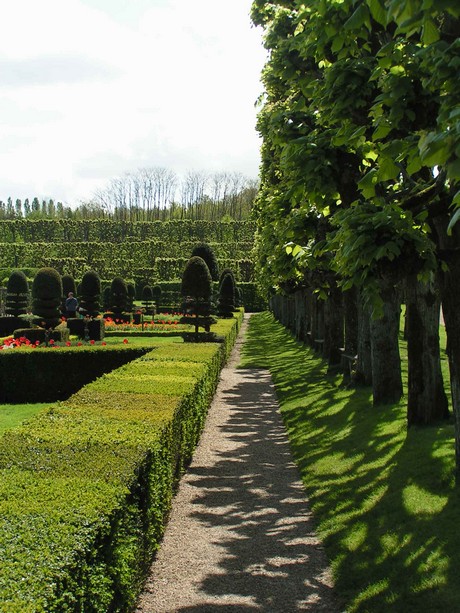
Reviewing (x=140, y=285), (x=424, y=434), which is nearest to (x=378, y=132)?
(x=424, y=434)

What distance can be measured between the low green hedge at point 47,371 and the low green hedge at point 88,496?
23.5 feet

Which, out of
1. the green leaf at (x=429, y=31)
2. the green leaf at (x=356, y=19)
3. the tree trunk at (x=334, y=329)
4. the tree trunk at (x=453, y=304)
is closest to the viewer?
the green leaf at (x=429, y=31)

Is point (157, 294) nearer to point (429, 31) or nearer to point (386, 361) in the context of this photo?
point (386, 361)

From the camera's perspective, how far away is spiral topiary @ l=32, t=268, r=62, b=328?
25594 mm

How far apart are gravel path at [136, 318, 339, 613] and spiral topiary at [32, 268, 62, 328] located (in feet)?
53.3

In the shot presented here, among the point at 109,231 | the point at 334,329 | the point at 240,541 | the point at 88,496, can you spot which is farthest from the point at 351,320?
the point at 109,231

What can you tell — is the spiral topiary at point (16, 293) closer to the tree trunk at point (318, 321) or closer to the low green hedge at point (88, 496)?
the tree trunk at point (318, 321)

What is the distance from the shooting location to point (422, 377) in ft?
30.5

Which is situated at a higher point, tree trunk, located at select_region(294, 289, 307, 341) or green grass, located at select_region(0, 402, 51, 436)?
tree trunk, located at select_region(294, 289, 307, 341)

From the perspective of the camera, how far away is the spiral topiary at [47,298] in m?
25.6

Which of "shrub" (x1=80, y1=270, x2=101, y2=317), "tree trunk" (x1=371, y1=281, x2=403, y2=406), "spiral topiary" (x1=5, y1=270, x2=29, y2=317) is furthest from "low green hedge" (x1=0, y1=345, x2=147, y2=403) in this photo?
"shrub" (x1=80, y1=270, x2=101, y2=317)

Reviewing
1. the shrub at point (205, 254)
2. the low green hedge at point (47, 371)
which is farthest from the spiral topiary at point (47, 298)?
the shrub at point (205, 254)

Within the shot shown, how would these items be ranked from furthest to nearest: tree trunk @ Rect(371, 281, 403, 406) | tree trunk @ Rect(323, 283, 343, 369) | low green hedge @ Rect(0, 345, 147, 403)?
tree trunk @ Rect(323, 283, 343, 369)
low green hedge @ Rect(0, 345, 147, 403)
tree trunk @ Rect(371, 281, 403, 406)

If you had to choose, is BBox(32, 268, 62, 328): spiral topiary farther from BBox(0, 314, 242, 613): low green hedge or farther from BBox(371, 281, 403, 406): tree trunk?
BBox(0, 314, 242, 613): low green hedge
